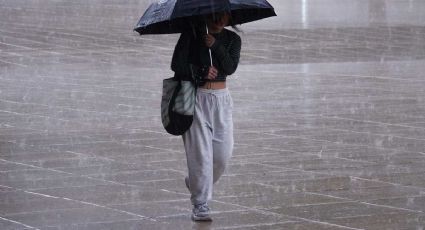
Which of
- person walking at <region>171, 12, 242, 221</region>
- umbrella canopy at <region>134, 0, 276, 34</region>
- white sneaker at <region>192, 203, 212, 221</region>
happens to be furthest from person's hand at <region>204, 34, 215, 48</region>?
white sneaker at <region>192, 203, 212, 221</region>

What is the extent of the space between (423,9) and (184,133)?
20483 mm

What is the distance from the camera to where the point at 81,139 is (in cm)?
1028

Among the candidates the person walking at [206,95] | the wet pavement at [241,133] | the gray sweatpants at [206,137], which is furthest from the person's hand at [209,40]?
the wet pavement at [241,133]

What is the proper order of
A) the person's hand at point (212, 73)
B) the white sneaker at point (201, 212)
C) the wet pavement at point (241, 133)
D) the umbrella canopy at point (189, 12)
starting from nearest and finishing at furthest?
1. the umbrella canopy at point (189, 12)
2. the person's hand at point (212, 73)
3. the white sneaker at point (201, 212)
4. the wet pavement at point (241, 133)

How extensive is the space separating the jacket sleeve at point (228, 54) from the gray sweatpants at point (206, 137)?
16 cm

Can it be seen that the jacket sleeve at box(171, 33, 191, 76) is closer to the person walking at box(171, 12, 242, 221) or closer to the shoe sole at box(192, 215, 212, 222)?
the person walking at box(171, 12, 242, 221)

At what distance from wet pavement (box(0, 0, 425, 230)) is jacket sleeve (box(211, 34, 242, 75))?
96 cm

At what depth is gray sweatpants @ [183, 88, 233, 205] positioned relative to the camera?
6.71 meters

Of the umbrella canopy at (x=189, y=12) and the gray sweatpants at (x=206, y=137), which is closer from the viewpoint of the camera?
the umbrella canopy at (x=189, y=12)

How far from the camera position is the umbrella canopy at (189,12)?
6504 millimetres

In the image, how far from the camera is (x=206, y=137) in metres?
6.72

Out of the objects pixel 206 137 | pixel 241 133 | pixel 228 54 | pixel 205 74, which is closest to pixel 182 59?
pixel 205 74

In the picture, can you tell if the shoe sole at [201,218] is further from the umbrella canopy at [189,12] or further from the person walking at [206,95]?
the umbrella canopy at [189,12]

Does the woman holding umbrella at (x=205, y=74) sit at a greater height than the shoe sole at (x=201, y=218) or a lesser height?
greater
